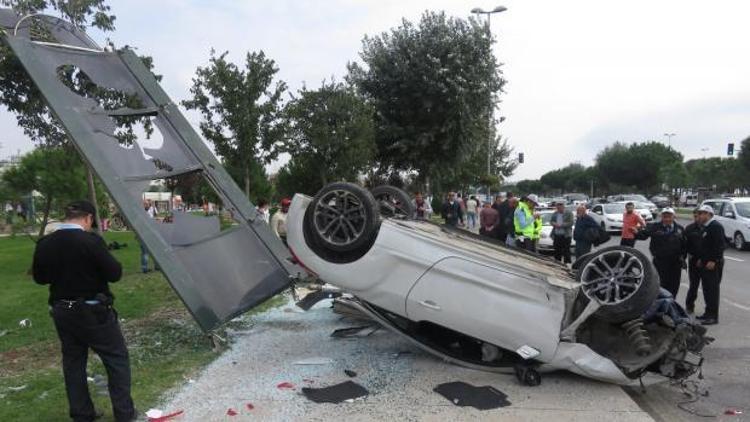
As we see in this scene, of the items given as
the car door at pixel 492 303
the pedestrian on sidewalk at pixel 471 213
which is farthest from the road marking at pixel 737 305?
the pedestrian on sidewalk at pixel 471 213

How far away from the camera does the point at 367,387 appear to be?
16.2ft

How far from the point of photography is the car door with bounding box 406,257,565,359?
4.77m

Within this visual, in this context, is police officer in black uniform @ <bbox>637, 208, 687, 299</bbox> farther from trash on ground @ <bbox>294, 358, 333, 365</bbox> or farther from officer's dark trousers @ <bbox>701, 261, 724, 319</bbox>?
trash on ground @ <bbox>294, 358, 333, 365</bbox>

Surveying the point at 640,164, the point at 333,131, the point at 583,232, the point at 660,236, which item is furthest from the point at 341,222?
the point at 640,164

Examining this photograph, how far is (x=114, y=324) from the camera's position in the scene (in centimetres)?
411

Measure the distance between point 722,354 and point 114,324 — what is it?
5.89 meters

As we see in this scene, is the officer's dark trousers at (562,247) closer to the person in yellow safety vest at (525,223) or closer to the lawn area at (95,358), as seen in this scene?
the person in yellow safety vest at (525,223)

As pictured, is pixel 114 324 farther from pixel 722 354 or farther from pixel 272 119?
pixel 272 119

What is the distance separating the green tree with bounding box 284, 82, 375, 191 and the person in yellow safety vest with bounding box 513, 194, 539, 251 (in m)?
9.22

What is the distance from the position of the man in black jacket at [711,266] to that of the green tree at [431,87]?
1487 cm

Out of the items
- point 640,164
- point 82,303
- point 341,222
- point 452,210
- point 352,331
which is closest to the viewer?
point 82,303

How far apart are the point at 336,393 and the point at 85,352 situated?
186 centimetres

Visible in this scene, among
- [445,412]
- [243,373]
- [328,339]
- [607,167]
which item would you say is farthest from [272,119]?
[607,167]

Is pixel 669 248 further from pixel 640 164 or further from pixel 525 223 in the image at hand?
pixel 640 164
